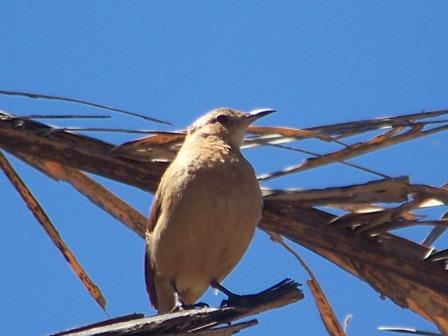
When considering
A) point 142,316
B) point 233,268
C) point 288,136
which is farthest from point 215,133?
point 142,316

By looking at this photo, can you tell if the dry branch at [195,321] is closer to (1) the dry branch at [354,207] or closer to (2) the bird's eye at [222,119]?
(1) the dry branch at [354,207]

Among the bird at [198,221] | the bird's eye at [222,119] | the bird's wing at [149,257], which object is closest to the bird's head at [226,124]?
the bird's eye at [222,119]

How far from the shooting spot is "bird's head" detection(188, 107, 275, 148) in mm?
6559

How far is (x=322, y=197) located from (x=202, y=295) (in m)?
1.81

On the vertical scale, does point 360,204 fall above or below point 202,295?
below

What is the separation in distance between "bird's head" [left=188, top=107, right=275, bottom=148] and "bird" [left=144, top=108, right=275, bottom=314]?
24 centimetres

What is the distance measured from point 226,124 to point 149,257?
1107mm

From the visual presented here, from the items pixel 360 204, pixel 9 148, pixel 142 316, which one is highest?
pixel 9 148

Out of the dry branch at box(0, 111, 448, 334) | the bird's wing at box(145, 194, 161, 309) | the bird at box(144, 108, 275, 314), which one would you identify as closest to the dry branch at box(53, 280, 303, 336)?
the dry branch at box(0, 111, 448, 334)

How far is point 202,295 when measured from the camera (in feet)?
21.0

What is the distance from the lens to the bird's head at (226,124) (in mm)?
6559

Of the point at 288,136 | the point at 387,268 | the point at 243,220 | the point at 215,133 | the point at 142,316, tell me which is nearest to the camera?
the point at 142,316

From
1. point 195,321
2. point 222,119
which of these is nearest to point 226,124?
point 222,119

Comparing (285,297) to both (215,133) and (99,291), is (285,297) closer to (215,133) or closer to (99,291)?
(99,291)
